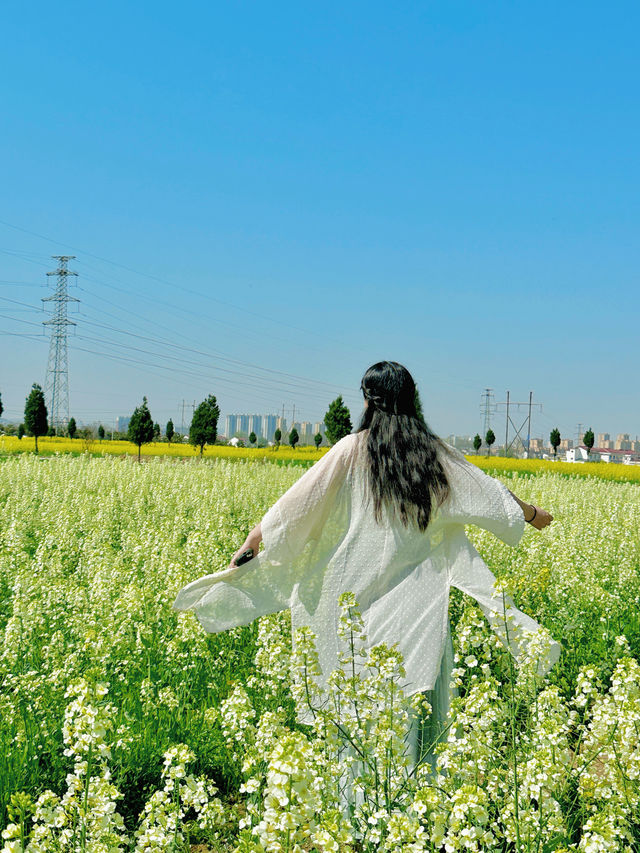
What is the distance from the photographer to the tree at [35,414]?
4169cm

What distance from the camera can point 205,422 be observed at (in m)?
38.9

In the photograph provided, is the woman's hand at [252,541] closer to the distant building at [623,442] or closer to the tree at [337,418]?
the tree at [337,418]

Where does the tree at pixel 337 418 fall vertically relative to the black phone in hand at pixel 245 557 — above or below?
above

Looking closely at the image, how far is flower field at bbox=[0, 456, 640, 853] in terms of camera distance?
191 cm

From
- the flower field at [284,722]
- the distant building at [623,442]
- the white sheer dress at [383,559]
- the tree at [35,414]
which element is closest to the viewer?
the flower field at [284,722]

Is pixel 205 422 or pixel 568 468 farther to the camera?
pixel 205 422

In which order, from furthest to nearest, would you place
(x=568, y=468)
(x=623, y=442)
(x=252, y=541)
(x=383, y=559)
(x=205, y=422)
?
(x=623, y=442) < (x=205, y=422) < (x=568, y=468) < (x=252, y=541) < (x=383, y=559)

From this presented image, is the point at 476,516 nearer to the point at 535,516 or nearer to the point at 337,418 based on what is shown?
the point at 535,516

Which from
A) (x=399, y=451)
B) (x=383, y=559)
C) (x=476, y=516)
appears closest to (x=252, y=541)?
(x=383, y=559)

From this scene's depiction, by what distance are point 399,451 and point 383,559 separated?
0.52 m

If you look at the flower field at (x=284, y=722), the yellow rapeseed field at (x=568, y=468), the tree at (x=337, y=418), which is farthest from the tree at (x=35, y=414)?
the flower field at (x=284, y=722)

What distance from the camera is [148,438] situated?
36625 millimetres

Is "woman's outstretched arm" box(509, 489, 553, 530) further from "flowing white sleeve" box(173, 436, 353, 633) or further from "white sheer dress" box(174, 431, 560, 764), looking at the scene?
"flowing white sleeve" box(173, 436, 353, 633)

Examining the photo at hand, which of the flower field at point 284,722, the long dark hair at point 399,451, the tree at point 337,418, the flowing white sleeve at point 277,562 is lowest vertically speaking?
the flower field at point 284,722
